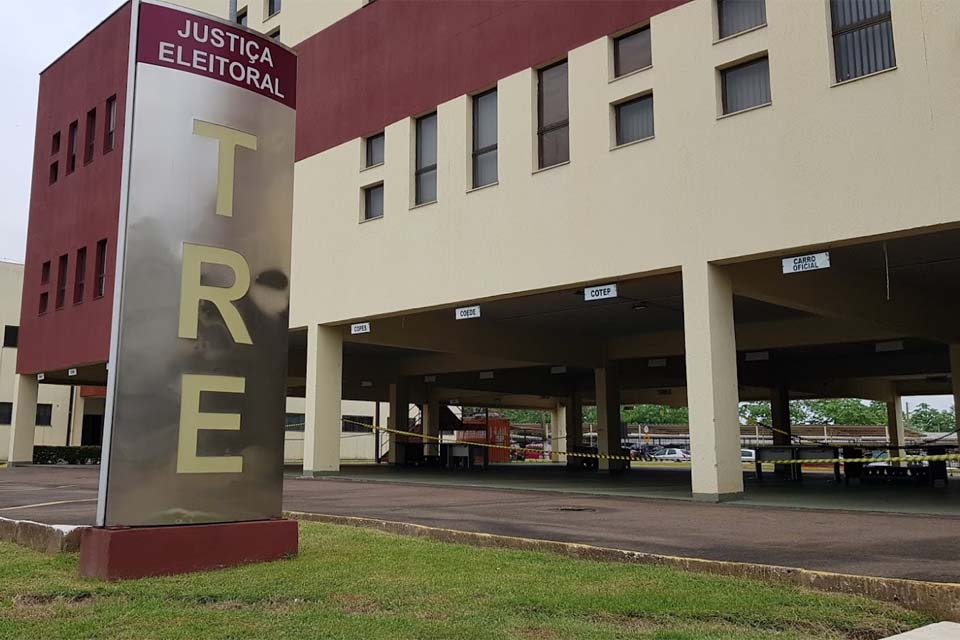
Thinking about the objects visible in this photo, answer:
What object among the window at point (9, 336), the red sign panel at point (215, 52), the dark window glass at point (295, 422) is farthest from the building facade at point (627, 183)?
the dark window glass at point (295, 422)

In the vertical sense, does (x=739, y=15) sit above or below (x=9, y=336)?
above

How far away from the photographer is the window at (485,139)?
19.5m

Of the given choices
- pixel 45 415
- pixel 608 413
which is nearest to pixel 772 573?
pixel 608 413

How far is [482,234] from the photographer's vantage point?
19.0 meters

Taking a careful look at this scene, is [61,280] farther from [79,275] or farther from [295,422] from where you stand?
[295,422]

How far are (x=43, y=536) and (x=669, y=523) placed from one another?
24.4ft

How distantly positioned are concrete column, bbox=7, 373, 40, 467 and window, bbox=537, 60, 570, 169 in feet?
86.4

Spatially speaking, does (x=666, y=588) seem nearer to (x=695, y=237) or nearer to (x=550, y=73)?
(x=695, y=237)

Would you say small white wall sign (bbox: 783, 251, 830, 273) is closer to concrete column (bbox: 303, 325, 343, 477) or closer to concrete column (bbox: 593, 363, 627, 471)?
concrete column (bbox: 303, 325, 343, 477)

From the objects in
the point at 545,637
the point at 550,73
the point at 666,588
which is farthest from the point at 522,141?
the point at 545,637

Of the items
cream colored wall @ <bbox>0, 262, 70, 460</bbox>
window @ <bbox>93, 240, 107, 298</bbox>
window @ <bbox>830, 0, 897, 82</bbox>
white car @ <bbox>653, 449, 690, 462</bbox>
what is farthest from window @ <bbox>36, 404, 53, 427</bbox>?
window @ <bbox>830, 0, 897, 82</bbox>

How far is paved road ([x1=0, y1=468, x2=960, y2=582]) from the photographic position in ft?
25.4

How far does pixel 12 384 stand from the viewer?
4659 centimetres

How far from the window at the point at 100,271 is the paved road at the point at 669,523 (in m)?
12.5
